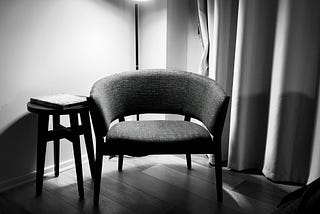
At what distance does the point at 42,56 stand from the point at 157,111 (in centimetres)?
80

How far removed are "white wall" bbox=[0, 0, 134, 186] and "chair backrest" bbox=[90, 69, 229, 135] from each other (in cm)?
34

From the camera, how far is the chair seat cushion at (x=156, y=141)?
158 centimetres

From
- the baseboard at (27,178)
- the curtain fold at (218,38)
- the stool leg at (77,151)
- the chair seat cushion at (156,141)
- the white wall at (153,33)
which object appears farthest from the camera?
the white wall at (153,33)

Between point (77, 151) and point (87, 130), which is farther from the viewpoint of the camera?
point (87, 130)

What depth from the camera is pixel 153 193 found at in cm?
182

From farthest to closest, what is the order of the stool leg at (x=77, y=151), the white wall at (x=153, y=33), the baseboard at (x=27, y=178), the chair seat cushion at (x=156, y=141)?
1. the white wall at (x=153, y=33)
2. the baseboard at (x=27, y=178)
3. the stool leg at (x=77, y=151)
4. the chair seat cushion at (x=156, y=141)

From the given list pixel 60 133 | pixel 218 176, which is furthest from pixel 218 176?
pixel 60 133

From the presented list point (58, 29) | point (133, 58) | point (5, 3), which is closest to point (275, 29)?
point (133, 58)

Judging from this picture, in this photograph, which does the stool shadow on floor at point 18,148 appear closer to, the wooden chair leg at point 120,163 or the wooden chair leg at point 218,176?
the wooden chair leg at point 120,163

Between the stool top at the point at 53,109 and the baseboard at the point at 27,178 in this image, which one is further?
the baseboard at the point at 27,178

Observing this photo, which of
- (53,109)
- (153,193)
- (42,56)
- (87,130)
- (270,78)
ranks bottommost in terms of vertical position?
(153,193)

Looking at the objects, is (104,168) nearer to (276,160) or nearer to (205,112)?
(205,112)

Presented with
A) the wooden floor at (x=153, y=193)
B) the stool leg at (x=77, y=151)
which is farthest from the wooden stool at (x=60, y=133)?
the wooden floor at (x=153, y=193)

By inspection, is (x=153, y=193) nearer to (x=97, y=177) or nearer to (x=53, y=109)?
(x=97, y=177)
